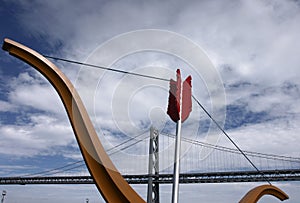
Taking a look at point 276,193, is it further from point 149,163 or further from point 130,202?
point 149,163

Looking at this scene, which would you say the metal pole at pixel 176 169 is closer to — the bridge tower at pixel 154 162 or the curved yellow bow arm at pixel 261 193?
the curved yellow bow arm at pixel 261 193

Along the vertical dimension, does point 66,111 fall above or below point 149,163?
below

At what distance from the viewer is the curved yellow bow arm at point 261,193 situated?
438 cm

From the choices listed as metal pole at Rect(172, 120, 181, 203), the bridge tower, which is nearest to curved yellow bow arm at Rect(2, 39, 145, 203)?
metal pole at Rect(172, 120, 181, 203)

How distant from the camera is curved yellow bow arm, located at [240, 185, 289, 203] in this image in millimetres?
4376

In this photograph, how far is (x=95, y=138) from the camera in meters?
3.22

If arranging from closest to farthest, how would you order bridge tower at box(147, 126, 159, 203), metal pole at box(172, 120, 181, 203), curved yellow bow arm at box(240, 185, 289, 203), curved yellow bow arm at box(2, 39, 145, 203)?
1. metal pole at box(172, 120, 181, 203)
2. curved yellow bow arm at box(2, 39, 145, 203)
3. curved yellow bow arm at box(240, 185, 289, 203)
4. bridge tower at box(147, 126, 159, 203)

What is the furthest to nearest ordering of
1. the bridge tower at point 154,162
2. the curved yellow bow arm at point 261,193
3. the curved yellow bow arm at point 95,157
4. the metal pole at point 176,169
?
the bridge tower at point 154,162 → the curved yellow bow arm at point 261,193 → the curved yellow bow arm at point 95,157 → the metal pole at point 176,169

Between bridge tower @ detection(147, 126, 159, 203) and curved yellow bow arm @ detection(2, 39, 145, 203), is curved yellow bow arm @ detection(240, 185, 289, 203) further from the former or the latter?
bridge tower @ detection(147, 126, 159, 203)

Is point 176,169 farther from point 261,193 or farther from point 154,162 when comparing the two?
point 154,162

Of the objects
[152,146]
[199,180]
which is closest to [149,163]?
[152,146]

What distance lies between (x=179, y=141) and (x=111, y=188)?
4.00ft

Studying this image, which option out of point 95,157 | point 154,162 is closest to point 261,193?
point 95,157

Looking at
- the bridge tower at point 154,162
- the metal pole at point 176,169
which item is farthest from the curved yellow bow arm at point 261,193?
the bridge tower at point 154,162
